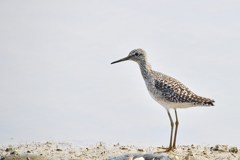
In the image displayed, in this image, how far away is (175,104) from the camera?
19297mm

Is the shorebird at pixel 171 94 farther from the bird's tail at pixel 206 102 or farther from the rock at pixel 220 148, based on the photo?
the rock at pixel 220 148

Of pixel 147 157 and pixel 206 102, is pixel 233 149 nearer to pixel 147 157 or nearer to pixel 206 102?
pixel 206 102

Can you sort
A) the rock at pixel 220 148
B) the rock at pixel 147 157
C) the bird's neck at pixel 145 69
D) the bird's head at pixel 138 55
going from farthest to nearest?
the bird's head at pixel 138 55 → the bird's neck at pixel 145 69 → the rock at pixel 220 148 → the rock at pixel 147 157

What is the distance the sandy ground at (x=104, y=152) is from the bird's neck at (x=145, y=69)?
7.02 feet

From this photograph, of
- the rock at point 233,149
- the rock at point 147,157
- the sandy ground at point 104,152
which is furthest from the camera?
the rock at point 233,149

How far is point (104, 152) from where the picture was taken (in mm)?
19000

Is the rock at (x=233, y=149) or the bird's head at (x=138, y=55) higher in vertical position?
the bird's head at (x=138, y=55)

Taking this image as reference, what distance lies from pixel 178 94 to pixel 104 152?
244cm

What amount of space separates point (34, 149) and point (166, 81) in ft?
Result: 12.9

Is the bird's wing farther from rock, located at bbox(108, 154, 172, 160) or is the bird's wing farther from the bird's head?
rock, located at bbox(108, 154, 172, 160)

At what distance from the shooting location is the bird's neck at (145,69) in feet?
67.2

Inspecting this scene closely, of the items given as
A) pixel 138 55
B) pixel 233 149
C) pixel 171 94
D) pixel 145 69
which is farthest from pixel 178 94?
pixel 138 55

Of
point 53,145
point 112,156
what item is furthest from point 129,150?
point 53,145

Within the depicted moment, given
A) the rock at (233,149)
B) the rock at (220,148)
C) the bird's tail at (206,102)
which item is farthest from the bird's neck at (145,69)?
the rock at (233,149)
